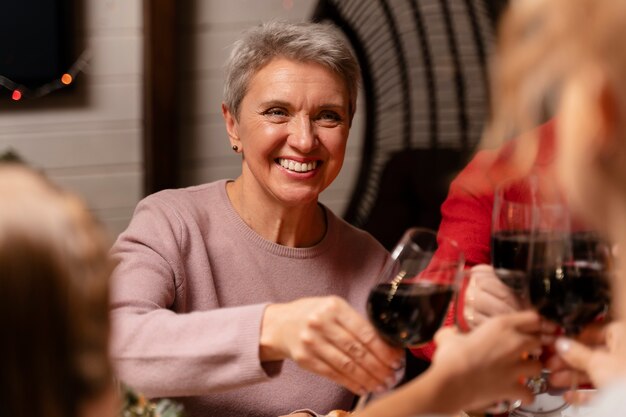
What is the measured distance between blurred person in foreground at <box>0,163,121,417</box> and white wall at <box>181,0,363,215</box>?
8.78ft

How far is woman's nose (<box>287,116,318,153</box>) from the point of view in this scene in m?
2.01

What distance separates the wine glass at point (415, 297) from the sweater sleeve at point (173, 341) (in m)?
0.24

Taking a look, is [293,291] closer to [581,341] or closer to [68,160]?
[581,341]


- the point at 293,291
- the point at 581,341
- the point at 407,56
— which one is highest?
the point at 407,56

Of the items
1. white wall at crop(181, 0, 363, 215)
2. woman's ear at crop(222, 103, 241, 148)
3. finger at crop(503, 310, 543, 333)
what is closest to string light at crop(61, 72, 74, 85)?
white wall at crop(181, 0, 363, 215)

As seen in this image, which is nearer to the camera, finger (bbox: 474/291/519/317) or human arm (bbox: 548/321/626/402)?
human arm (bbox: 548/321/626/402)

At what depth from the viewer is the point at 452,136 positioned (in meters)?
3.59

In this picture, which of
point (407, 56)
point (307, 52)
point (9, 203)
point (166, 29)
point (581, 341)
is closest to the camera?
point (9, 203)

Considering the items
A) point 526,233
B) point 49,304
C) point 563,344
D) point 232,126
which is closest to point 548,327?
point 563,344

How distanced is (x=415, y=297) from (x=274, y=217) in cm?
81

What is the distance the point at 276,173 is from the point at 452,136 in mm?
1683

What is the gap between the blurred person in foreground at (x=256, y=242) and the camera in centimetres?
161

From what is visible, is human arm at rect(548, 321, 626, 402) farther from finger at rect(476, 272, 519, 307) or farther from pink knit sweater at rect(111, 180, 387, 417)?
pink knit sweater at rect(111, 180, 387, 417)

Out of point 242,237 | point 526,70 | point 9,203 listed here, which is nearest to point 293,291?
point 242,237
